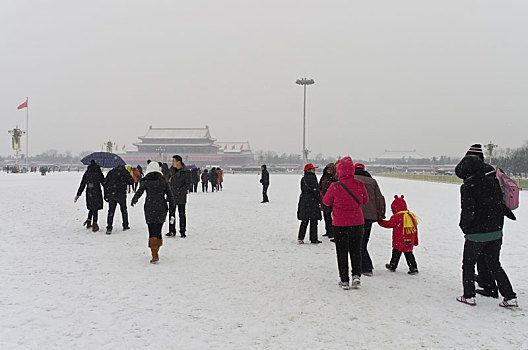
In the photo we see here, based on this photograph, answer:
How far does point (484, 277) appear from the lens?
4.73m

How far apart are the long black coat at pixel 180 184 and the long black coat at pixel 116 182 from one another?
103 cm

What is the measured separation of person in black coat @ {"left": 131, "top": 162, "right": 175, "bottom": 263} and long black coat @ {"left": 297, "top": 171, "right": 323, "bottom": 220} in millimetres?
2538

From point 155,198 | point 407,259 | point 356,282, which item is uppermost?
point 155,198

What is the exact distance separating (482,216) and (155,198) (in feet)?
14.8

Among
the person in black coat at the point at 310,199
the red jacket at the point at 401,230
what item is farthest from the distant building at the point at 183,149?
the red jacket at the point at 401,230

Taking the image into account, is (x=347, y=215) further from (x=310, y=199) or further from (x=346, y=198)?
(x=310, y=199)

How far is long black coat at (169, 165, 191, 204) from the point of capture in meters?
8.68

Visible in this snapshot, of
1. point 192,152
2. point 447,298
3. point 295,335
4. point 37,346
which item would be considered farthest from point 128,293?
point 192,152

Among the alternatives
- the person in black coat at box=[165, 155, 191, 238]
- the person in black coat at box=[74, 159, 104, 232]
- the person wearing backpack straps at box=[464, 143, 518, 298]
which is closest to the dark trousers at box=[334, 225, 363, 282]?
the person wearing backpack straps at box=[464, 143, 518, 298]

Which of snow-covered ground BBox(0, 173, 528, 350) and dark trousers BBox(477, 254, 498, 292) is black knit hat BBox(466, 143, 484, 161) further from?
snow-covered ground BBox(0, 173, 528, 350)

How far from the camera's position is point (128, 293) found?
188 inches

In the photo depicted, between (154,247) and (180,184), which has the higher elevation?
(180,184)

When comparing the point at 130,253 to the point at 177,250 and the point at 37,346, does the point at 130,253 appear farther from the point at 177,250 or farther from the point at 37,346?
the point at 37,346

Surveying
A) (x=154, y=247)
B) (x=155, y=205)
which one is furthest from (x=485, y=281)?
(x=155, y=205)
